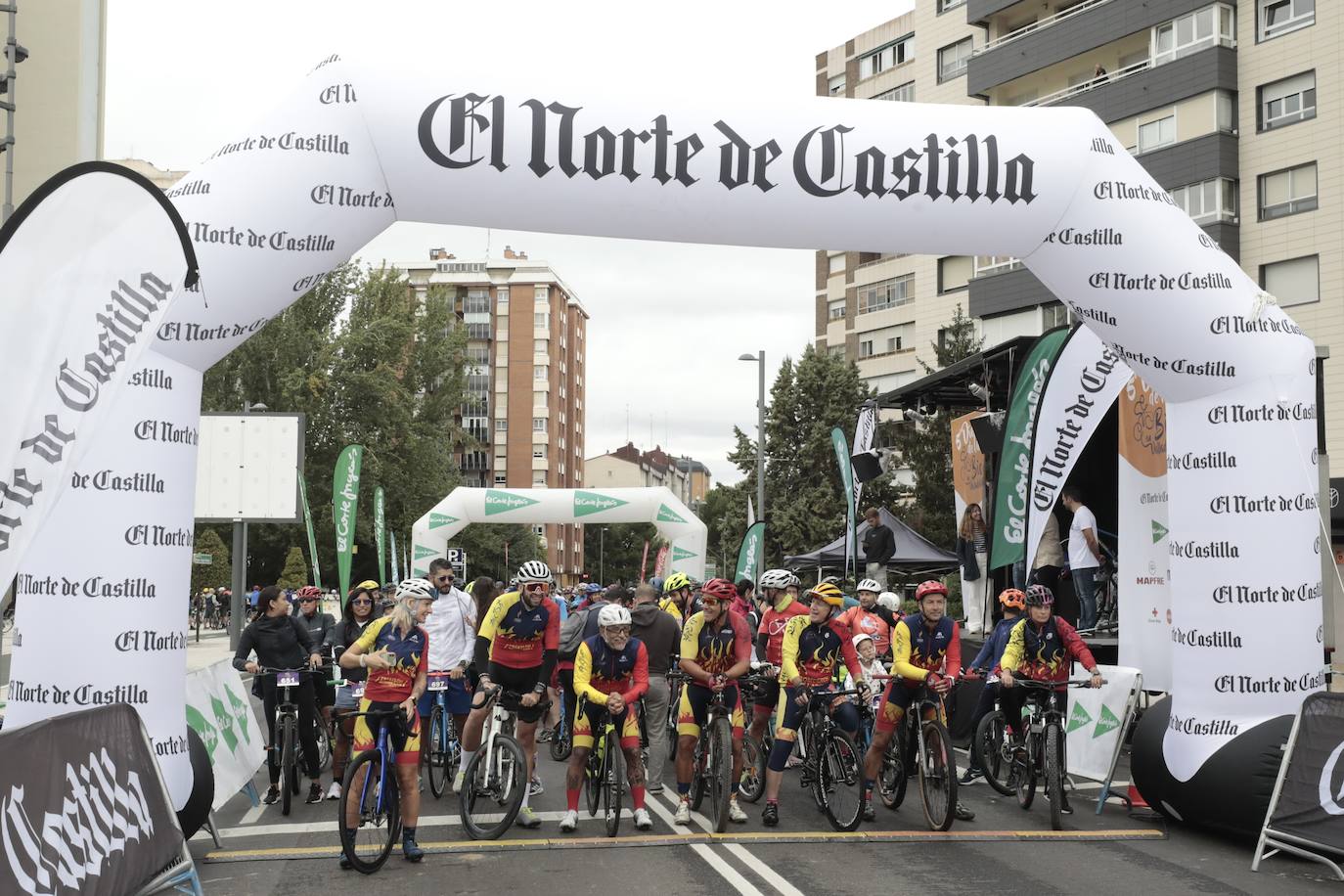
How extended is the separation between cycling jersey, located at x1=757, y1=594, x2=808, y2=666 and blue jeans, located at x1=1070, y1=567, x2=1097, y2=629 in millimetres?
6049

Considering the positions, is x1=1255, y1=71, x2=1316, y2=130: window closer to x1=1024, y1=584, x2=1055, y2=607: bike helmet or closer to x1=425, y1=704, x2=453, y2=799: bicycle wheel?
x1=1024, y1=584, x2=1055, y2=607: bike helmet

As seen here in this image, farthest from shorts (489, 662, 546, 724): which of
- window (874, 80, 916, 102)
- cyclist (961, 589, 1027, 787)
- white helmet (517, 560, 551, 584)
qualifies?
window (874, 80, 916, 102)

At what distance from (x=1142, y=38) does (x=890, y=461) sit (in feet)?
57.1

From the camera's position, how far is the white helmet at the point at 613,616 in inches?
390

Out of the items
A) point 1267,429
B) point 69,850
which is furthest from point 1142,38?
point 69,850

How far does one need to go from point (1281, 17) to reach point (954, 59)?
15445 millimetres

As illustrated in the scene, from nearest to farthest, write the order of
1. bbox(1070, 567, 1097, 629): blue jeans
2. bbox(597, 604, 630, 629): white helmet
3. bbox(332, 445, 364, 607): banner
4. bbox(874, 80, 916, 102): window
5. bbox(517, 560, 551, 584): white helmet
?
bbox(597, 604, 630, 629): white helmet, bbox(517, 560, 551, 584): white helmet, bbox(1070, 567, 1097, 629): blue jeans, bbox(332, 445, 364, 607): banner, bbox(874, 80, 916, 102): window

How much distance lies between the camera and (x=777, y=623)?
12.3 meters

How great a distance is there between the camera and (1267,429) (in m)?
9.85

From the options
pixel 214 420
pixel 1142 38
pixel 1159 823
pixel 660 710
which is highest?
pixel 1142 38

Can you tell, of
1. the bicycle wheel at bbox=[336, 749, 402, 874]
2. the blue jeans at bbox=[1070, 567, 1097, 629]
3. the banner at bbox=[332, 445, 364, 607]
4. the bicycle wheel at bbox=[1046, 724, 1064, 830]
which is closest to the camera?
the bicycle wheel at bbox=[336, 749, 402, 874]

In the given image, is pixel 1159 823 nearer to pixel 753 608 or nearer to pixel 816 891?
pixel 816 891

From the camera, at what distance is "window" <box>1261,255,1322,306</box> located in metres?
34.9

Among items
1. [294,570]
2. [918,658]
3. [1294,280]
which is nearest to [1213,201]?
[1294,280]
